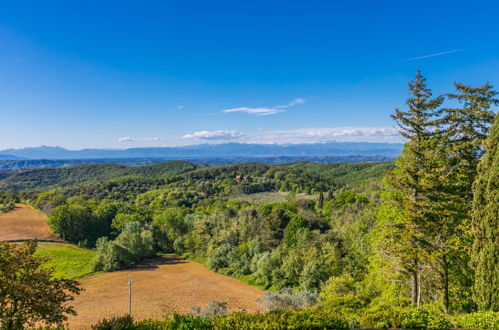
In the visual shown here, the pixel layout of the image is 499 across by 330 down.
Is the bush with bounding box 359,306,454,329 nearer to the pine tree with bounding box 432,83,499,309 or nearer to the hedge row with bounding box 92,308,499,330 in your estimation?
the hedge row with bounding box 92,308,499,330

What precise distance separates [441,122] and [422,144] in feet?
7.03

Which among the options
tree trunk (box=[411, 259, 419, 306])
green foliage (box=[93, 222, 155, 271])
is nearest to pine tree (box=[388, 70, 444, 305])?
tree trunk (box=[411, 259, 419, 306])

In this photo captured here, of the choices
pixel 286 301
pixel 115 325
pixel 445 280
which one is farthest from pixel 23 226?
pixel 445 280

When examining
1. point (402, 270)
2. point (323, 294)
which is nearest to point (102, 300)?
point (323, 294)

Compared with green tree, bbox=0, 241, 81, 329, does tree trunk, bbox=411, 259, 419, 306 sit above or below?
below

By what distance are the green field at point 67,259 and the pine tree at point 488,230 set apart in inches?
1794

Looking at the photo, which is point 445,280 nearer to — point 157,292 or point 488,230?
point 488,230

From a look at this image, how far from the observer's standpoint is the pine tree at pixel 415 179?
14.9 meters

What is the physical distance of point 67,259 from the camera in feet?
150

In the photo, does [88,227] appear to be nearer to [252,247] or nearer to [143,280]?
[143,280]

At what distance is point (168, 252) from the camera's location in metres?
58.8

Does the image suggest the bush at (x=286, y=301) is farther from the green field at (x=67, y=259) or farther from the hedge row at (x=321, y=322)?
the green field at (x=67, y=259)

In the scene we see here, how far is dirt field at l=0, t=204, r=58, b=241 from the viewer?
2143 inches

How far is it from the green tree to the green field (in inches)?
1356
